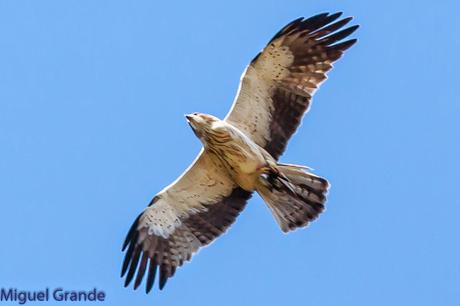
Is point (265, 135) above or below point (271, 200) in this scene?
above

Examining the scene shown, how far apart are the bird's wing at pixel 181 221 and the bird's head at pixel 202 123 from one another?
70cm

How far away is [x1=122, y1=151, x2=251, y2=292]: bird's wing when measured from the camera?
26.1ft

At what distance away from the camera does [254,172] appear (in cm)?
752

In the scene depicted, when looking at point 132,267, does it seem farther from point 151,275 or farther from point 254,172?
point 254,172

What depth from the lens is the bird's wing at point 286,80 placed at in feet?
25.5

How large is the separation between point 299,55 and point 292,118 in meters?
0.82

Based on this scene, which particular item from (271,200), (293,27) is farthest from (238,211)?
(293,27)

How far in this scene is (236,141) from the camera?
7312 mm

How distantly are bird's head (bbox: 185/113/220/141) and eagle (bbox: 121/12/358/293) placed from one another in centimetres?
2

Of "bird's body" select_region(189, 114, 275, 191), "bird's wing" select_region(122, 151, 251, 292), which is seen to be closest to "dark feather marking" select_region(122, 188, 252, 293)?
"bird's wing" select_region(122, 151, 251, 292)

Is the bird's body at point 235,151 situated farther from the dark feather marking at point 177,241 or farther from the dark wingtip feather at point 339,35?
the dark wingtip feather at point 339,35

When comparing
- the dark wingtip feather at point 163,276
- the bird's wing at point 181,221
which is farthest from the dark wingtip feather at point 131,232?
the dark wingtip feather at point 163,276

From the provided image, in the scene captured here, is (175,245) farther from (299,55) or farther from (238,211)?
(299,55)

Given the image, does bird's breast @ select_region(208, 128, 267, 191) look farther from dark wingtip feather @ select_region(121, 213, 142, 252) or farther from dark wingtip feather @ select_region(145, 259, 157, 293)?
dark wingtip feather @ select_region(145, 259, 157, 293)
